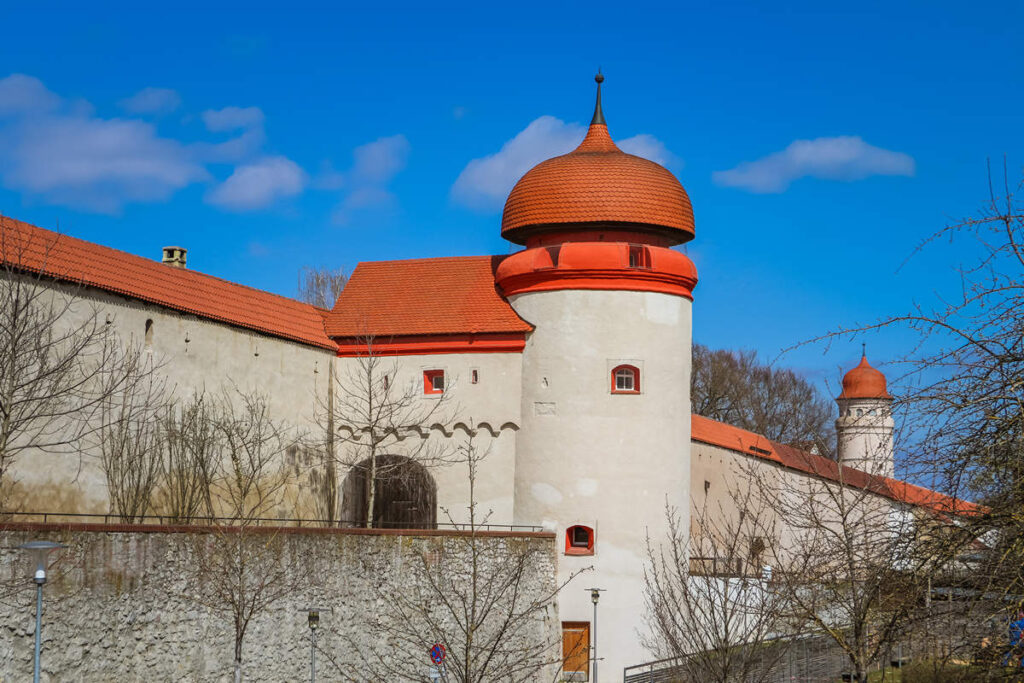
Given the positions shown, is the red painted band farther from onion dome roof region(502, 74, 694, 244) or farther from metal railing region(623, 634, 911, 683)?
metal railing region(623, 634, 911, 683)

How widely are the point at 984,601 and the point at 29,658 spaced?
44.5 feet

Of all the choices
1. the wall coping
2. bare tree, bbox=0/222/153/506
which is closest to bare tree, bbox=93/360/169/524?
bare tree, bbox=0/222/153/506

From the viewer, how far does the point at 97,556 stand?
1756 cm

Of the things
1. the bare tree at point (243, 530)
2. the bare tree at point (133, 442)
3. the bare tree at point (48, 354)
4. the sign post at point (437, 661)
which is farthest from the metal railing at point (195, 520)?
the sign post at point (437, 661)

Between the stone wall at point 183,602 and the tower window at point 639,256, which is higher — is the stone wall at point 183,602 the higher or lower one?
the lower one

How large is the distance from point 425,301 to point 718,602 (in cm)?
1067

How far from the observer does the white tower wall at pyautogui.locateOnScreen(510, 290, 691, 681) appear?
27188 mm

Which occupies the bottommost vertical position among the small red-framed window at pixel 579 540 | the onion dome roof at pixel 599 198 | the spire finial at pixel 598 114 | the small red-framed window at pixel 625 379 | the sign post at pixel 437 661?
the sign post at pixel 437 661

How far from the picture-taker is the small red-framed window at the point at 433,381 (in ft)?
96.6

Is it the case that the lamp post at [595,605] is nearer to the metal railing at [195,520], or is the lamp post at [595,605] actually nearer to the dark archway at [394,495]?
the metal railing at [195,520]

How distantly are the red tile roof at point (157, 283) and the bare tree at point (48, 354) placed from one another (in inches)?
1.9

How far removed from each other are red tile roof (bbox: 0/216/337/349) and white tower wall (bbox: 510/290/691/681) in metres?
6.00

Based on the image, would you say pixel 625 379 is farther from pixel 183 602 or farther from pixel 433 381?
pixel 183 602

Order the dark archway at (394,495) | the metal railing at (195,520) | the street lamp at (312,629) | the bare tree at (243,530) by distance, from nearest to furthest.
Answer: the bare tree at (243,530), the street lamp at (312,629), the metal railing at (195,520), the dark archway at (394,495)
